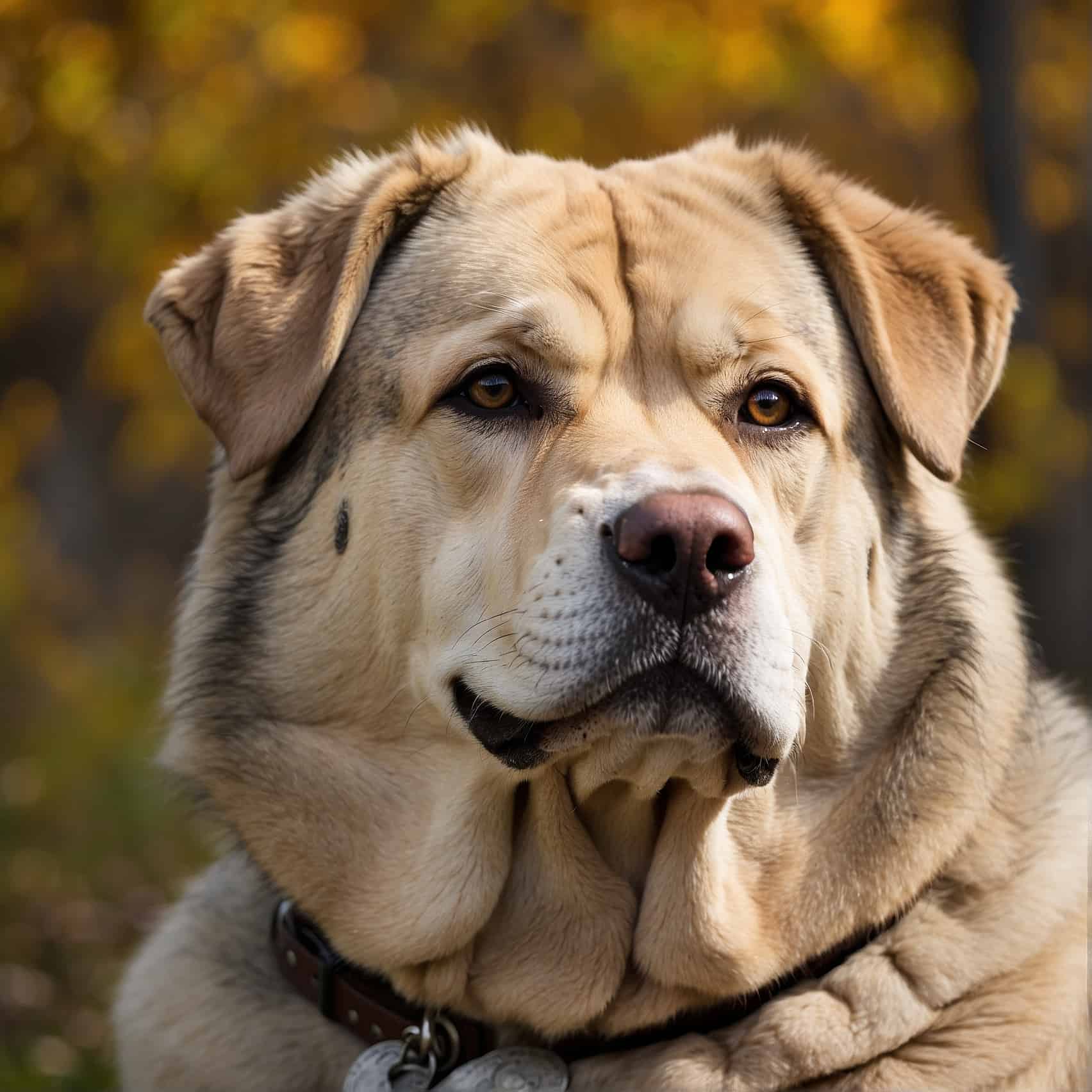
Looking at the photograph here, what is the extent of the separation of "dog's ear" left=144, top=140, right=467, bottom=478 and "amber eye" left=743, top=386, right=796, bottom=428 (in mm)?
Answer: 1106

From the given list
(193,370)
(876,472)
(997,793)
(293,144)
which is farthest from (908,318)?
(293,144)

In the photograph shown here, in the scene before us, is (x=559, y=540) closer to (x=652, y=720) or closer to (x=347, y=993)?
(x=652, y=720)

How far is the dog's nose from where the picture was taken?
10.0ft

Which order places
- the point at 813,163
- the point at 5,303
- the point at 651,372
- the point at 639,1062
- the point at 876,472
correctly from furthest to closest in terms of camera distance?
the point at 5,303 → the point at 813,163 → the point at 876,472 → the point at 651,372 → the point at 639,1062

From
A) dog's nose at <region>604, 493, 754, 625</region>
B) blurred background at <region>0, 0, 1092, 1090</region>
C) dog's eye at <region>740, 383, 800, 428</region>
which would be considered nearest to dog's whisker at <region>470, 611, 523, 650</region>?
dog's nose at <region>604, 493, 754, 625</region>

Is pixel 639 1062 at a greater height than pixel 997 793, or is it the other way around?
pixel 997 793

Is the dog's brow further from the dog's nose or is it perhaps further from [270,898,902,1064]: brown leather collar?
[270,898,902,1064]: brown leather collar

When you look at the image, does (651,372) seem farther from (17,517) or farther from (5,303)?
(17,517)

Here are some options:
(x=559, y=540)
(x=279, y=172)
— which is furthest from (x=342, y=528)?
(x=279, y=172)

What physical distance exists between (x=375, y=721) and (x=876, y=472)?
4.90 feet

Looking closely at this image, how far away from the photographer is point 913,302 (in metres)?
4.11

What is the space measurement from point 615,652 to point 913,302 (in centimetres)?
158

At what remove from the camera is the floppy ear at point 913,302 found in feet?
13.0

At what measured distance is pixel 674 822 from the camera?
142 inches
